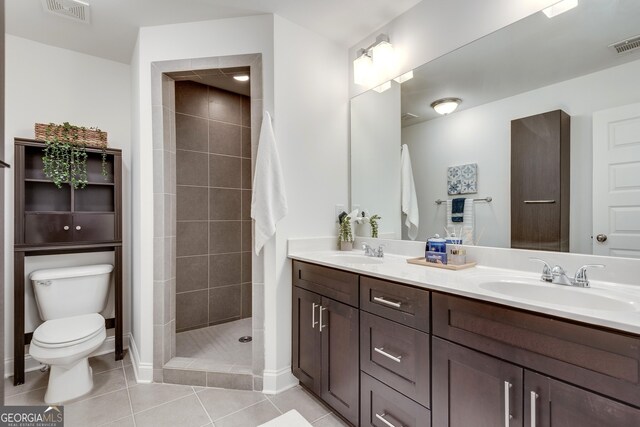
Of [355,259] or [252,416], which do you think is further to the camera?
[355,259]

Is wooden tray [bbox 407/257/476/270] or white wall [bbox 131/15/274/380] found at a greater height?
white wall [bbox 131/15/274/380]

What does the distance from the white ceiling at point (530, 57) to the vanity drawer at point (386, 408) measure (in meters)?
1.57

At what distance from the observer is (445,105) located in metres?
1.82

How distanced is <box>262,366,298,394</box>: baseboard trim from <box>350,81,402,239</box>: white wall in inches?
46.9

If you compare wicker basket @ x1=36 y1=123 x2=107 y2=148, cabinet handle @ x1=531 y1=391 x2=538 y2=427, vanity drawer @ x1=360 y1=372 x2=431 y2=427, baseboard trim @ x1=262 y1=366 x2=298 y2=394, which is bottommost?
baseboard trim @ x1=262 y1=366 x2=298 y2=394

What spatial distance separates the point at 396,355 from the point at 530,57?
157 centimetres

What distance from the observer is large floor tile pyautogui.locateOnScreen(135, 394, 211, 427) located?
1654mm

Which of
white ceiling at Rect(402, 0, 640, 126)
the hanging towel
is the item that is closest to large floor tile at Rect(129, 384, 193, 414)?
the hanging towel

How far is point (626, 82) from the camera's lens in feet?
3.88

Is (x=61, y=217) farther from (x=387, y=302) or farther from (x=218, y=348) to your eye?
(x=387, y=302)

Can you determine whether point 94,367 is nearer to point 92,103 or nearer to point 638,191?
point 92,103

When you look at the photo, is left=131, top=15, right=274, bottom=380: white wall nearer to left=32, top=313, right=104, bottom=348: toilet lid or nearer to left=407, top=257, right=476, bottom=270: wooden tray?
left=32, top=313, right=104, bottom=348: toilet lid

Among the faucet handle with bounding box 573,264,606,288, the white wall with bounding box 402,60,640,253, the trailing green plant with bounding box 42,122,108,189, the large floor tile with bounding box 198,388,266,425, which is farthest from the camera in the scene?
the trailing green plant with bounding box 42,122,108,189

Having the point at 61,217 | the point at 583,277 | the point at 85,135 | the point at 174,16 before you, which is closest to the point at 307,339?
the point at 583,277
